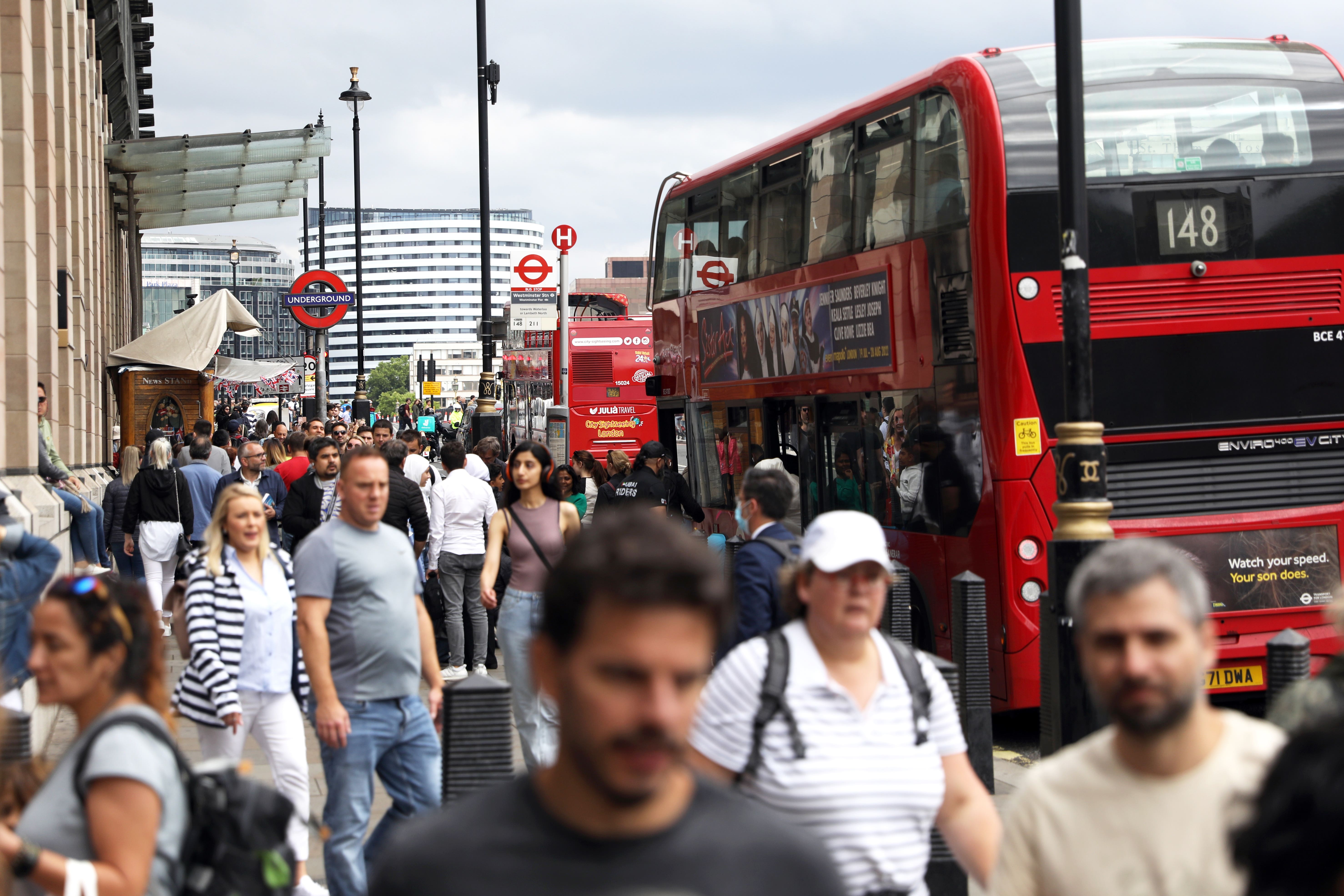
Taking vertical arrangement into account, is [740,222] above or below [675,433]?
above

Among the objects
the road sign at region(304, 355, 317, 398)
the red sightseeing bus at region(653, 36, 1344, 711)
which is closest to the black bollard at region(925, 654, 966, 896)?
the red sightseeing bus at region(653, 36, 1344, 711)

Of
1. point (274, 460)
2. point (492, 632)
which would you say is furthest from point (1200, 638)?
point (274, 460)

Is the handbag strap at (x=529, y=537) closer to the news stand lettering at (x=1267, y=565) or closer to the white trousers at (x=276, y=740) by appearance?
the white trousers at (x=276, y=740)

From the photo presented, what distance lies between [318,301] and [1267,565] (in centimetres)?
1376

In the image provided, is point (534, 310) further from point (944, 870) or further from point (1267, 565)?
point (944, 870)

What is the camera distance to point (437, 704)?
5797mm

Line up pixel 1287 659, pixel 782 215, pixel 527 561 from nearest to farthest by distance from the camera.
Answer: pixel 1287 659 < pixel 527 561 < pixel 782 215

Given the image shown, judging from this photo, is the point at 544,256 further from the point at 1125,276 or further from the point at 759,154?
the point at 1125,276

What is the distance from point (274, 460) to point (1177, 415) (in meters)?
8.88

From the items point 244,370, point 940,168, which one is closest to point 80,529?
point 940,168

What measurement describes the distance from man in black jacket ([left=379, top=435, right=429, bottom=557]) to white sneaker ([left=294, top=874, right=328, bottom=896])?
423 centimetres

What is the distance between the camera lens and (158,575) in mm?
12734

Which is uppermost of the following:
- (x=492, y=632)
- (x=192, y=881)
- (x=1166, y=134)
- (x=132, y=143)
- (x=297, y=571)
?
(x=132, y=143)

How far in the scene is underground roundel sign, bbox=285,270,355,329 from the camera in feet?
63.4
